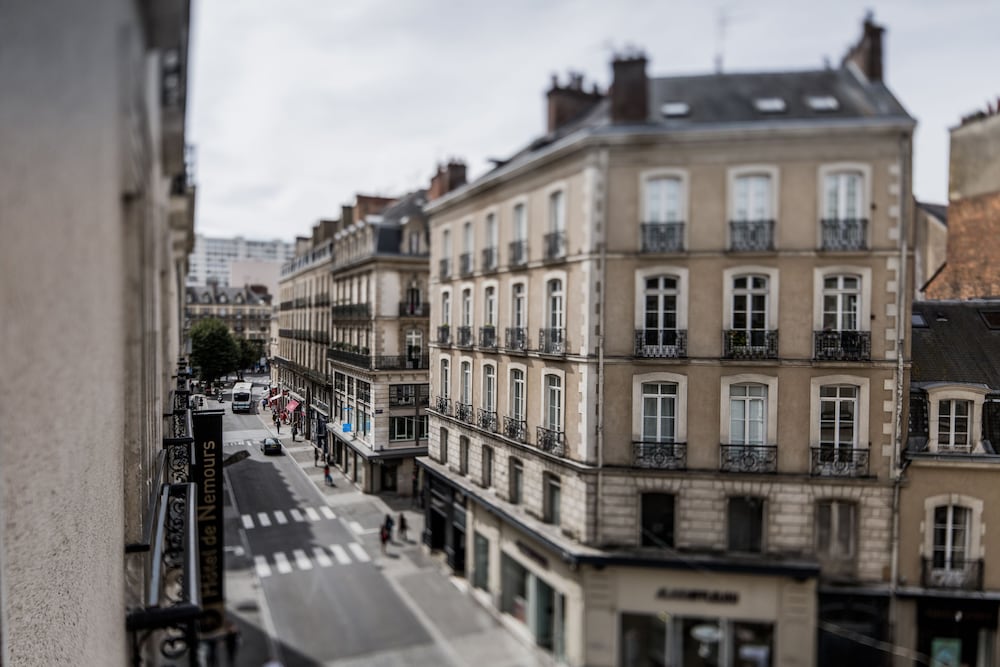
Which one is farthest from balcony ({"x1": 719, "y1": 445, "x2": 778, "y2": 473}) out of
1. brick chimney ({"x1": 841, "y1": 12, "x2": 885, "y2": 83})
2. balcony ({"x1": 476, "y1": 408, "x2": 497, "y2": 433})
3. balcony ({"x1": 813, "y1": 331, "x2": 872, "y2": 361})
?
brick chimney ({"x1": 841, "y1": 12, "x2": 885, "y2": 83})

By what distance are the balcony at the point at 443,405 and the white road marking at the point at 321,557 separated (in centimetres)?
312

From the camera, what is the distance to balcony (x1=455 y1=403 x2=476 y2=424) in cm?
1051

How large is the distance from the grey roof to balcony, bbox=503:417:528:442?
5.17 meters

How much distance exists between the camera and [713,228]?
7.68 meters

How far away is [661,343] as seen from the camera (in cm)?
780

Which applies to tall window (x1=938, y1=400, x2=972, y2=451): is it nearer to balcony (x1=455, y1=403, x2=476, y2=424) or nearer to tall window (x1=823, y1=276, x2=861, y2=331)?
tall window (x1=823, y1=276, x2=861, y2=331)

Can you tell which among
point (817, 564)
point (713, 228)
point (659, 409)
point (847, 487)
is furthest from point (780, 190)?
point (817, 564)

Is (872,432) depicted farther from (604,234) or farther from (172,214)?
(172,214)

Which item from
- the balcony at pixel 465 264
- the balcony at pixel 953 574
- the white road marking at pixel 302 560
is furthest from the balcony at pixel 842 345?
the white road marking at pixel 302 560

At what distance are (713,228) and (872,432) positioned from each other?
Answer: 3040 millimetres

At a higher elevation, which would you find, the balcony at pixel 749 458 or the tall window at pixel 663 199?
the tall window at pixel 663 199

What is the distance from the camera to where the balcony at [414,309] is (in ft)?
37.4

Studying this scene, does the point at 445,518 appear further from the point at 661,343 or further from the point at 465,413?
the point at 661,343

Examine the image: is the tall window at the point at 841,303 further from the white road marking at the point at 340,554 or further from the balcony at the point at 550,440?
the white road marking at the point at 340,554
